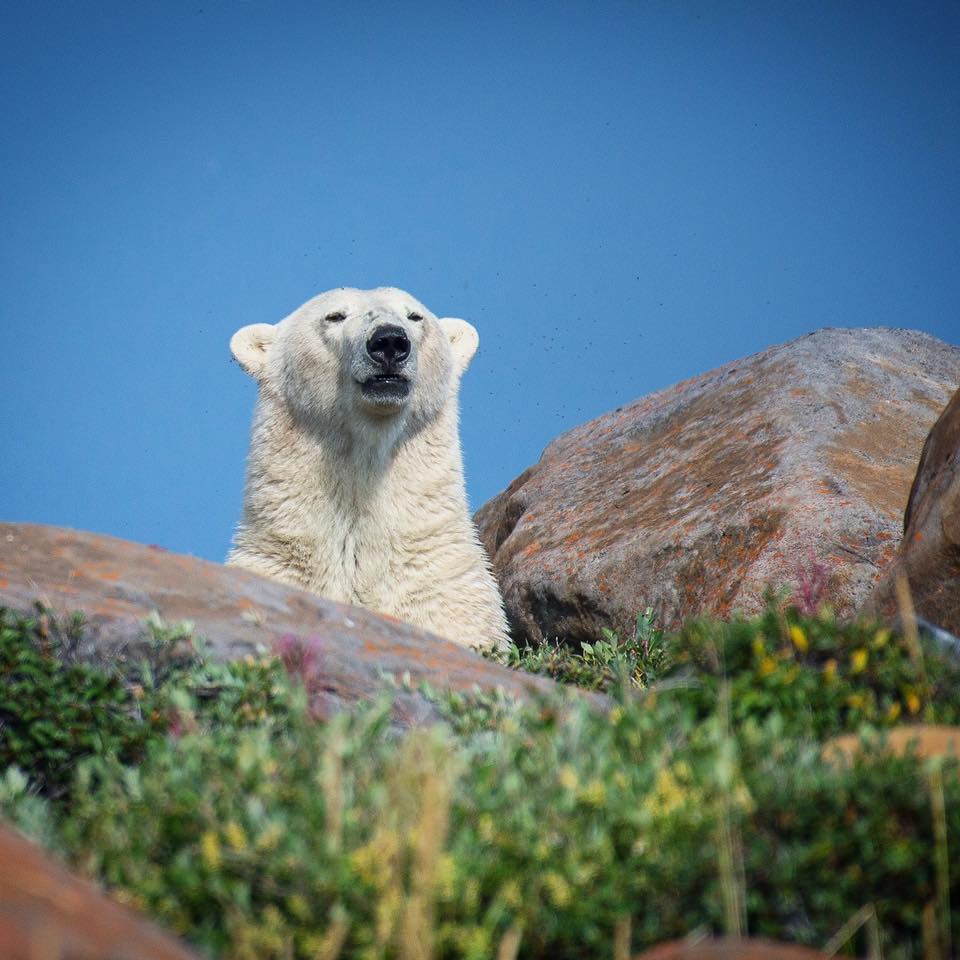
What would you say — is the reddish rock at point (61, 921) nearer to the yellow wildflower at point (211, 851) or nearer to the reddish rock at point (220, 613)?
the yellow wildflower at point (211, 851)

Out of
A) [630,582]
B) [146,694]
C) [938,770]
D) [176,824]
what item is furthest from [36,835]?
[630,582]

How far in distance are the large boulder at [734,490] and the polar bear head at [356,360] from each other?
83.9 inches

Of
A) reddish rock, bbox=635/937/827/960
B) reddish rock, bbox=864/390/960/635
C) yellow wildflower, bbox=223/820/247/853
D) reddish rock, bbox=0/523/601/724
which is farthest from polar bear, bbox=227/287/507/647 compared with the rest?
reddish rock, bbox=635/937/827/960

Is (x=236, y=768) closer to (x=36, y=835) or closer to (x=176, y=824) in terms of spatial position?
(x=176, y=824)

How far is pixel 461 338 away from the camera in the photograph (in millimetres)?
9484

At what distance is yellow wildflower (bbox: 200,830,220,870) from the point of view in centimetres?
261

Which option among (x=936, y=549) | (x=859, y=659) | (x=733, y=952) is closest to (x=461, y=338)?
(x=936, y=549)

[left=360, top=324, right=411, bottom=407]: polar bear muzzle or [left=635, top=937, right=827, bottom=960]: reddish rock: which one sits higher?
[left=360, top=324, right=411, bottom=407]: polar bear muzzle

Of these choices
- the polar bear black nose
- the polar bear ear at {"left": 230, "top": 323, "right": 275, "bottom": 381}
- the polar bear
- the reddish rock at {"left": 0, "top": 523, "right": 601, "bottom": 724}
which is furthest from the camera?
the polar bear ear at {"left": 230, "top": 323, "right": 275, "bottom": 381}

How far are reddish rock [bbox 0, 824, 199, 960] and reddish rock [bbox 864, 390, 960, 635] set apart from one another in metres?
4.57

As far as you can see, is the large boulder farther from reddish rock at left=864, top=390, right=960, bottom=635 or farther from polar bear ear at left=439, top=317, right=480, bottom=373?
polar bear ear at left=439, top=317, right=480, bottom=373

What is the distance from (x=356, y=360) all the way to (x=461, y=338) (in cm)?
167

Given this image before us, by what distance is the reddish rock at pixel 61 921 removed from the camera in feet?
6.41

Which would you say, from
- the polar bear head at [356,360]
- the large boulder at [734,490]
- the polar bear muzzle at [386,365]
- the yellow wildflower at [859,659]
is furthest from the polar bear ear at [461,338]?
the yellow wildflower at [859,659]
